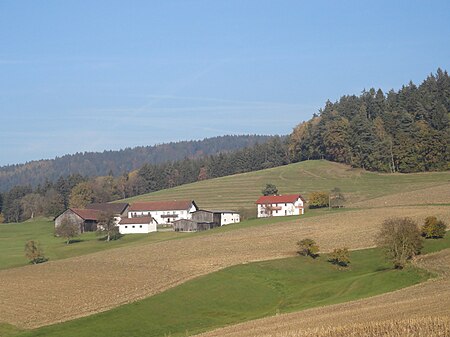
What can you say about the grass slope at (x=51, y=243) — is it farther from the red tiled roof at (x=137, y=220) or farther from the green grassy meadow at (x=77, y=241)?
the red tiled roof at (x=137, y=220)

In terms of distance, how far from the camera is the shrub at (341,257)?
6538cm

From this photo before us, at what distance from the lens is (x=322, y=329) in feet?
92.0

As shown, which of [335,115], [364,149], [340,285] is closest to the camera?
[340,285]

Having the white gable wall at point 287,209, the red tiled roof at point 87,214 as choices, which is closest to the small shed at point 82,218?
the red tiled roof at point 87,214

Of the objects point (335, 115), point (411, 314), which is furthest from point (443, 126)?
point (411, 314)

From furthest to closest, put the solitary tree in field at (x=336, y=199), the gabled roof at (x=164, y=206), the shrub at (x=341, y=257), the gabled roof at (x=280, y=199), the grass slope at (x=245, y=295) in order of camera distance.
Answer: the gabled roof at (x=164, y=206)
the gabled roof at (x=280, y=199)
the solitary tree in field at (x=336, y=199)
the shrub at (x=341, y=257)
the grass slope at (x=245, y=295)

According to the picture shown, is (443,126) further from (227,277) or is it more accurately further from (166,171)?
(227,277)

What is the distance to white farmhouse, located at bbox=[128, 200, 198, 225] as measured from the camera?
403ft

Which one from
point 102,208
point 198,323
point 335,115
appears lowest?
point 198,323

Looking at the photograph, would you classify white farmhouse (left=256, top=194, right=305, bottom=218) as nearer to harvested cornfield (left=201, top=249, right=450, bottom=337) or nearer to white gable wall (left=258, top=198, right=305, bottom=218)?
white gable wall (left=258, top=198, right=305, bottom=218)

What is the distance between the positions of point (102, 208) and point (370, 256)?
255ft

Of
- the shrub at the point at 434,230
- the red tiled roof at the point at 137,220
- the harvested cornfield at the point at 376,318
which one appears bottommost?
the harvested cornfield at the point at 376,318

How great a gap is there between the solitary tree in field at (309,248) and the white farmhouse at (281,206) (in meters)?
41.6

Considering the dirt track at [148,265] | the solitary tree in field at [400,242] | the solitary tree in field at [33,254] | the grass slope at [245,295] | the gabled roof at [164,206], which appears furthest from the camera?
the gabled roof at [164,206]
